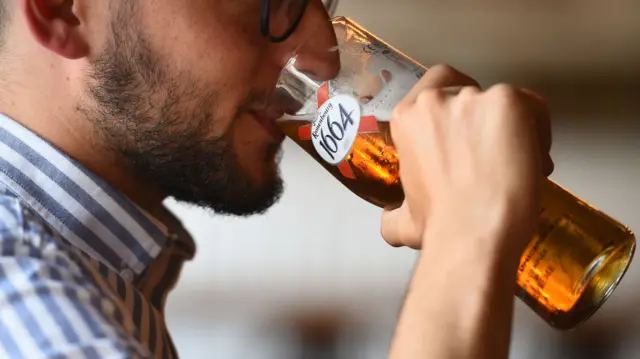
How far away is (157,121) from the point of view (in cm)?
78

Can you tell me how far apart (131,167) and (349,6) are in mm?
580

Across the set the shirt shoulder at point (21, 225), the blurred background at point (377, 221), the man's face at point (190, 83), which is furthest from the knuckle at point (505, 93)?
the blurred background at point (377, 221)

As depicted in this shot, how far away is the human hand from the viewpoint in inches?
19.4

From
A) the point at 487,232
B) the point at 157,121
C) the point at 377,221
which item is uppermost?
the point at 487,232

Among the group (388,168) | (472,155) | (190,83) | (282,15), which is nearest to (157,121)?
(190,83)

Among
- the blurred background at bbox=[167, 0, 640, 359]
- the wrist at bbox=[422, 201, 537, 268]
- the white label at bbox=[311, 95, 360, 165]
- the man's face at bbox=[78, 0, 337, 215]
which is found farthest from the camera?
the blurred background at bbox=[167, 0, 640, 359]

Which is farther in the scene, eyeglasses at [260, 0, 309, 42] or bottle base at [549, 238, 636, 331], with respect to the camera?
eyeglasses at [260, 0, 309, 42]

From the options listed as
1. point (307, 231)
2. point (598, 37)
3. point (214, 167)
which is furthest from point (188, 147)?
point (598, 37)

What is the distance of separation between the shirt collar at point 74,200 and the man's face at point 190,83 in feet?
0.19

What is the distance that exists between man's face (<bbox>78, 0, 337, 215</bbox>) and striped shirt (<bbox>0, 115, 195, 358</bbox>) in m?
0.08

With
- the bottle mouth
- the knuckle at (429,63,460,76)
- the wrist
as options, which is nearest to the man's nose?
the bottle mouth

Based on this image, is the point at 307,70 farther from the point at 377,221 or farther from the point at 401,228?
the point at 377,221

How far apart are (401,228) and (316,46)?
22cm

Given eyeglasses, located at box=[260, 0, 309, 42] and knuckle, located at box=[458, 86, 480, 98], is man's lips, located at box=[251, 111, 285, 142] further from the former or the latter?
knuckle, located at box=[458, 86, 480, 98]
